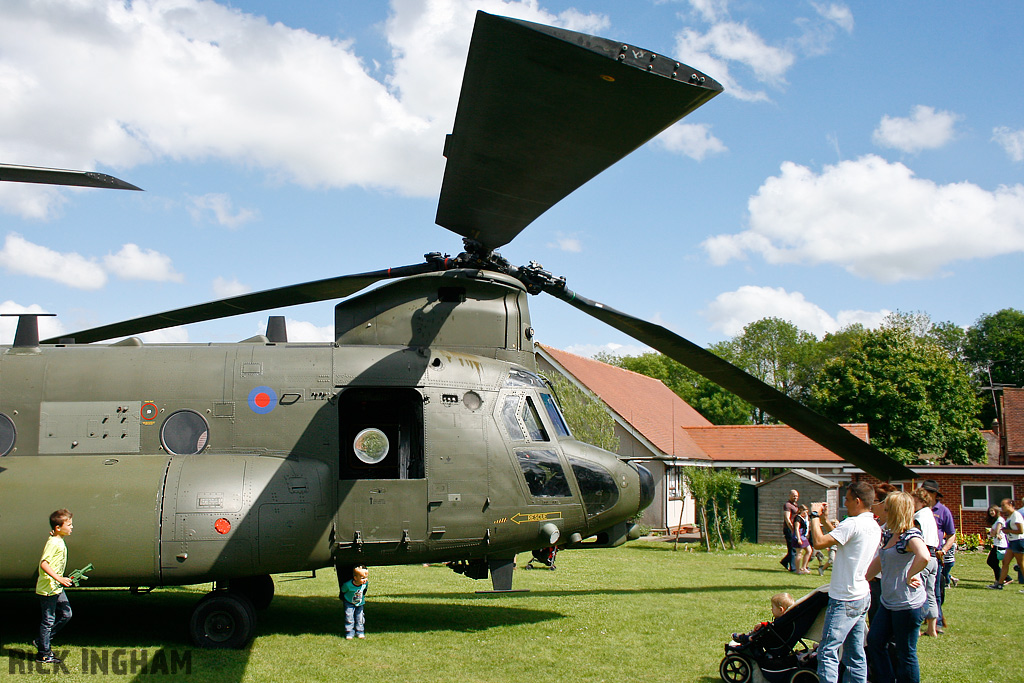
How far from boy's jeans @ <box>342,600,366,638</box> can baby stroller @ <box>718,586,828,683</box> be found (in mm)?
4279

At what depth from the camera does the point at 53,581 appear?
7.37 metres

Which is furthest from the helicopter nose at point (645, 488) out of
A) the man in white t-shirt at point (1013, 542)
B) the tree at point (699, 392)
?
the tree at point (699, 392)

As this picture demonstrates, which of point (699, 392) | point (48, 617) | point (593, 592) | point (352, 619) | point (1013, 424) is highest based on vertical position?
point (699, 392)

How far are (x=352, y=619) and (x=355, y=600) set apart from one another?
0.25 m

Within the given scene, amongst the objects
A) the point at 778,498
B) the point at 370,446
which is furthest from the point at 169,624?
the point at 778,498

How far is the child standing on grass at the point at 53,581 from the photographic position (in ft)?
24.2

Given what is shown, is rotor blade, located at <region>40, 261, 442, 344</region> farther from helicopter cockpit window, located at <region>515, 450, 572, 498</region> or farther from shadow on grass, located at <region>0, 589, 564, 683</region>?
shadow on grass, located at <region>0, 589, 564, 683</region>

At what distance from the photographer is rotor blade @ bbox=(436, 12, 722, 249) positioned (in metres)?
4.17

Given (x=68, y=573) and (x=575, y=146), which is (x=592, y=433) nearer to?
(x=68, y=573)

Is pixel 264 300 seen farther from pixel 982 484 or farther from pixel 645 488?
pixel 982 484

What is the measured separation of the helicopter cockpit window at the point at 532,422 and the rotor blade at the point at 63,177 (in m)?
4.99

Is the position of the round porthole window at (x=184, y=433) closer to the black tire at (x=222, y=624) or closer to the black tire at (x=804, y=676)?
the black tire at (x=222, y=624)

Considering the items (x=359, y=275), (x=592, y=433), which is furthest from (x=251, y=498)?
(x=592, y=433)

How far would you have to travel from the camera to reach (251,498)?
8.18m
